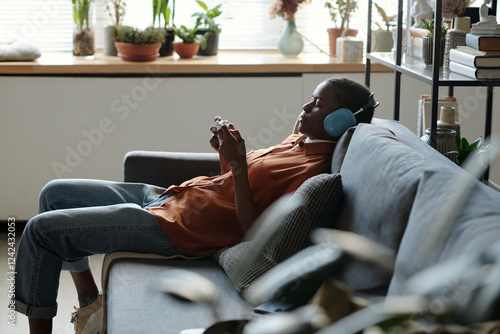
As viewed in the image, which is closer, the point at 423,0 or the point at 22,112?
the point at 423,0

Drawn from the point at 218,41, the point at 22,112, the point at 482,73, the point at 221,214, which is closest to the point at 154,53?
the point at 218,41

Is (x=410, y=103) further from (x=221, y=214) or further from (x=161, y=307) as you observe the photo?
(x=161, y=307)

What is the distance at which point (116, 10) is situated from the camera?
133 inches

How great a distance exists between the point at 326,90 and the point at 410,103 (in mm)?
1460

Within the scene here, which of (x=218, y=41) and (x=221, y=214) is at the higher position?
(x=218, y=41)

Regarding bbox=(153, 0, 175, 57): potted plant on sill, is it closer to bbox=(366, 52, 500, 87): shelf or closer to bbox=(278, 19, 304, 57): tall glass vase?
bbox=(278, 19, 304, 57): tall glass vase

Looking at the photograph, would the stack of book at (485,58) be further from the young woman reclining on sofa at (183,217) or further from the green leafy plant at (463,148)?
the young woman reclining on sofa at (183,217)

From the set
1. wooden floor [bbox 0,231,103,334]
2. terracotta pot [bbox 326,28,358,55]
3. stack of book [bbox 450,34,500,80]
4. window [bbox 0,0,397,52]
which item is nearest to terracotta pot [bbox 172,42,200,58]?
window [bbox 0,0,397,52]

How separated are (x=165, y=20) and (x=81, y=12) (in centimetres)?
44

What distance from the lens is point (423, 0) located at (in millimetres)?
2260

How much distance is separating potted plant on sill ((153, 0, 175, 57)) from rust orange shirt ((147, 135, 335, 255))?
5.36ft

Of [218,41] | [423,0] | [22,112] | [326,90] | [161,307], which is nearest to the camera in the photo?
[161,307]

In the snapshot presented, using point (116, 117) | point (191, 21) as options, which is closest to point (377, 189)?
point (116, 117)

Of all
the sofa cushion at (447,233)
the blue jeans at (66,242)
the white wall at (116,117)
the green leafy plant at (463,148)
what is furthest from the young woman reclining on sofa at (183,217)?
the white wall at (116,117)
